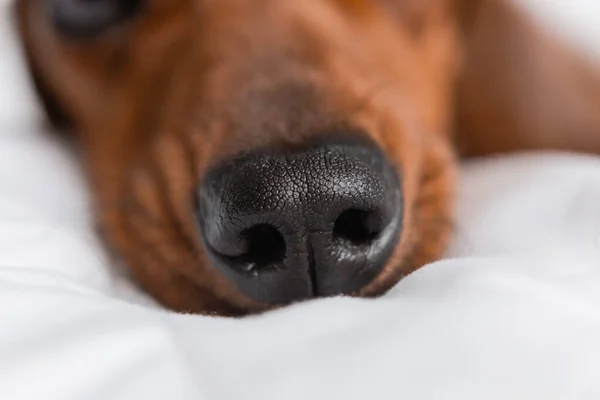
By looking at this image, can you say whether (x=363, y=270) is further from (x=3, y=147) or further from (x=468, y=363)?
(x=3, y=147)

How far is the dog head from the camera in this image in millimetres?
745

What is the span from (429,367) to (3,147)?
0.67m

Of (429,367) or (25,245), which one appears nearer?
(429,367)

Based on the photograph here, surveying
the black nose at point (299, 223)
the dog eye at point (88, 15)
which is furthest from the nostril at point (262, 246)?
the dog eye at point (88, 15)

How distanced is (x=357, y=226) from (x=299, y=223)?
0.23ft

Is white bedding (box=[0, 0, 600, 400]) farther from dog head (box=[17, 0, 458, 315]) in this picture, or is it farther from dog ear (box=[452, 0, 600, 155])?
dog ear (box=[452, 0, 600, 155])

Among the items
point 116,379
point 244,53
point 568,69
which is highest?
point 568,69

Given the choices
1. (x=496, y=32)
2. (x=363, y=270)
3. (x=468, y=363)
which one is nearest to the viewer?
(x=468, y=363)

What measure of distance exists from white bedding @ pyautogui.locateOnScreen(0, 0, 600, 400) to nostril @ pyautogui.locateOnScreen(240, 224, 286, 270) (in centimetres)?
10

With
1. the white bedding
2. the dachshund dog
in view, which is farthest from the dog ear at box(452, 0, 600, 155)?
the white bedding

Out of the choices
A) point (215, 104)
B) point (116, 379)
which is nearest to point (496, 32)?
point (215, 104)

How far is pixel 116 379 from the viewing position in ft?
1.79

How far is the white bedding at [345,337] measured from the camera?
0.53m

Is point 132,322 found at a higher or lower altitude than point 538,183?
lower
